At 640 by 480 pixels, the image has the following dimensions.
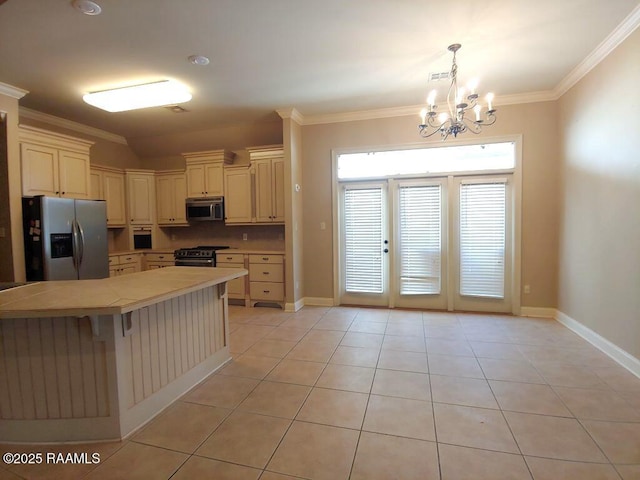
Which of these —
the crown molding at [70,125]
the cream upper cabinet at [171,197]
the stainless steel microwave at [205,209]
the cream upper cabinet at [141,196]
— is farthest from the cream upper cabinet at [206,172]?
the crown molding at [70,125]

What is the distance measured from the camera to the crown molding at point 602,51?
8.33ft

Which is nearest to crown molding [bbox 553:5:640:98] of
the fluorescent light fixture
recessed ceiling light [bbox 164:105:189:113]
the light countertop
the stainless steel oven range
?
the light countertop

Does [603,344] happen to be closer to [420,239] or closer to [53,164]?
[420,239]

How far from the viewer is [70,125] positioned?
4.76 meters

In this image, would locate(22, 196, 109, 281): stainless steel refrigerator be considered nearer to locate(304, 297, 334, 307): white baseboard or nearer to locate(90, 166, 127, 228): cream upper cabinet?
locate(90, 166, 127, 228): cream upper cabinet

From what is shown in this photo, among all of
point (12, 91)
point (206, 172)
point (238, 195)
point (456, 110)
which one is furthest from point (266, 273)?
point (12, 91)

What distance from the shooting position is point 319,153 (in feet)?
15.8

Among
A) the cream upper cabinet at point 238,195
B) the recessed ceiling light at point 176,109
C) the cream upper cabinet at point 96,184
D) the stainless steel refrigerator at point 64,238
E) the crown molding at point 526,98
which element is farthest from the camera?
the cream upper cabinet at point 238,195

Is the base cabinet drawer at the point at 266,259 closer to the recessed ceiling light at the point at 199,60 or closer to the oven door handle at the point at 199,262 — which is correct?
the oven door handle at the point at 199,262

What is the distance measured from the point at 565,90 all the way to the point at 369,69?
2.48m

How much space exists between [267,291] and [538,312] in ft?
12.6

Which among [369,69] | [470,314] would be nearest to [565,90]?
Result: [369,69]

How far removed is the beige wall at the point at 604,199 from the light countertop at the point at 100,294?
3496 millimetres

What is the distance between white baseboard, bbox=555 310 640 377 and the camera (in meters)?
2.64
